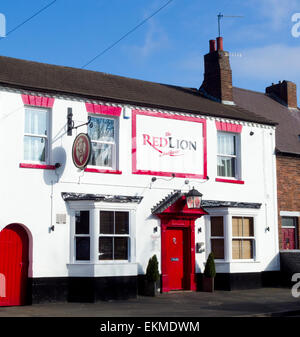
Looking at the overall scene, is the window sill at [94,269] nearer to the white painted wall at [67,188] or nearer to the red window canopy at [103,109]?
the white painted wall at [67,188]

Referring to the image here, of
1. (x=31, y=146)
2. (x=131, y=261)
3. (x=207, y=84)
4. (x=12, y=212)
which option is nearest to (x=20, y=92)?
(x=31, y=146)

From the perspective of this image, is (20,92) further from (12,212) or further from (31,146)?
(12,212)

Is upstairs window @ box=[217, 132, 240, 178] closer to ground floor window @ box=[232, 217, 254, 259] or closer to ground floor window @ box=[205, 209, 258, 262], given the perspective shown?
ground floor window @ box=[205, 209, 258, 262]

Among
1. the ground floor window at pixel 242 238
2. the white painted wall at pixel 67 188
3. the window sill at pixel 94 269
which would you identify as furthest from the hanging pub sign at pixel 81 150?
the ground floor window at pixel 242 238


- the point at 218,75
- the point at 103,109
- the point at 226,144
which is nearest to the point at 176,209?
the point at 226,144

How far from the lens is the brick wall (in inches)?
859

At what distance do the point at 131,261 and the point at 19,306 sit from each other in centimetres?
352

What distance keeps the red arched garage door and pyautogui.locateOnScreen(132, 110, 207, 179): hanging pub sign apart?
424 cm

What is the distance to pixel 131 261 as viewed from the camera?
17.2 meters

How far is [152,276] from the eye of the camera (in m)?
17.5

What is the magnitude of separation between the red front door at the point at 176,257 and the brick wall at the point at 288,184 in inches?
178

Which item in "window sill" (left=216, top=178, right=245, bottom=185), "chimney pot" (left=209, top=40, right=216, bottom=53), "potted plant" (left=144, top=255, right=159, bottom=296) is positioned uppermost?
"chimney pot" (left=209, top=40, right=216, bottom=53)

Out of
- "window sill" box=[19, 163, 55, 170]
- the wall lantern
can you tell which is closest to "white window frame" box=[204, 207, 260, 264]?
the wall lantern

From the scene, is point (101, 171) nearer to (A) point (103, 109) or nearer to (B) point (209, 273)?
(A) point (103, 109)
